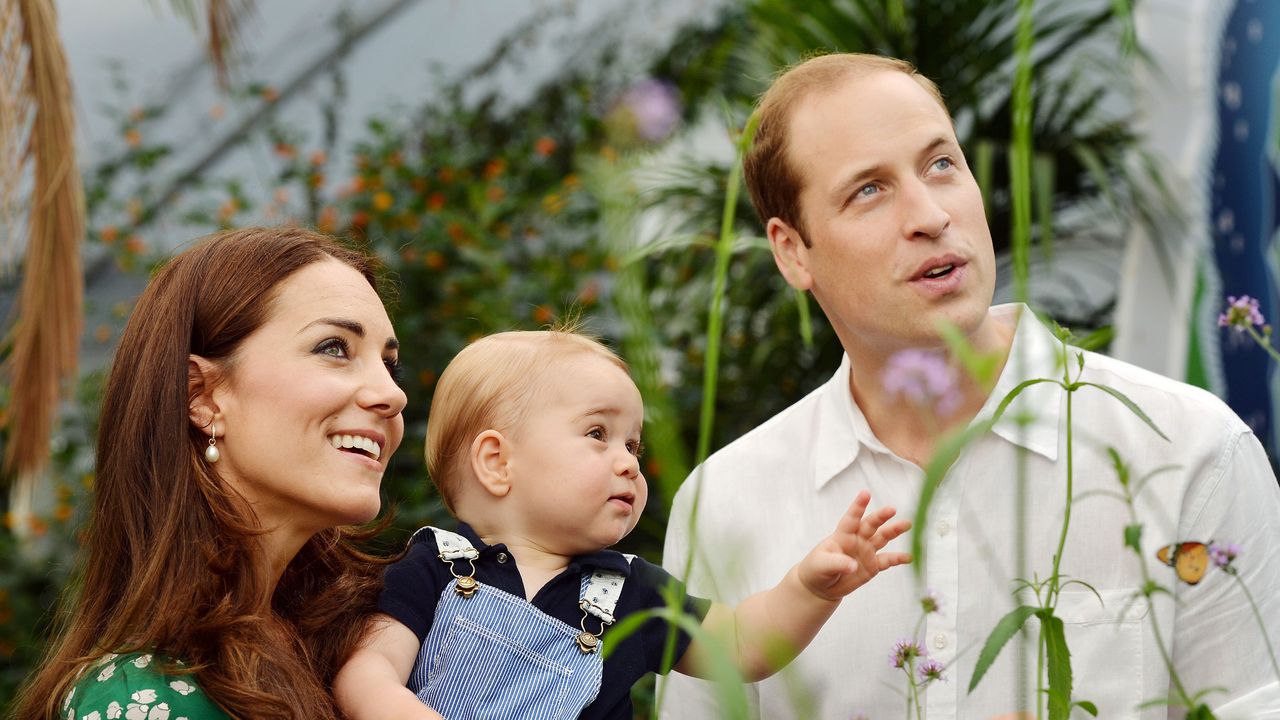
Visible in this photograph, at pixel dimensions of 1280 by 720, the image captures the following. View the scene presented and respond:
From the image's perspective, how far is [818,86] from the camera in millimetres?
2268

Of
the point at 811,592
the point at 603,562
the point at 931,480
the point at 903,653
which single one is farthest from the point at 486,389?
the point at 931,480

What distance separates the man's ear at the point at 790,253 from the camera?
228 cm

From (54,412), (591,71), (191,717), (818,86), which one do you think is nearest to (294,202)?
(591,71)

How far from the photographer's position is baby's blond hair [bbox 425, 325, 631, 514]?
6.48 ft

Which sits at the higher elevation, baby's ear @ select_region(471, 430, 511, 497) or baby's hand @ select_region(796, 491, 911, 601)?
baby's hand @ select_region(796, 491, 911, 601)

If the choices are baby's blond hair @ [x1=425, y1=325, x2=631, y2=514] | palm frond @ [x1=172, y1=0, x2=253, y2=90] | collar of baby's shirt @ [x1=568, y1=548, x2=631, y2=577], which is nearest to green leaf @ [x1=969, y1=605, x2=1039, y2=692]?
collar of baby's shirt @ [x1=568, y1=548, x2=631, y2=577]

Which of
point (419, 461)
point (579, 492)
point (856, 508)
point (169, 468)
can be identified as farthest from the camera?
point (419, 461)

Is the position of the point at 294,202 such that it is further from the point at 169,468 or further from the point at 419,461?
the point at 169,468

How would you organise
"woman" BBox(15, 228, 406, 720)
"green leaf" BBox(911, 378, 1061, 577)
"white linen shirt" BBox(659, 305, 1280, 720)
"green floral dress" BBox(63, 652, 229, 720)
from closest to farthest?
"green leaf" BBox(911, 378, 1061, 577) < "green floral dress" BBox(63, 652, 229, 720) < "woman" BBox(15, 228, 406, 720) < "white linen shirt" BBox(659, 305, 1280, 720)

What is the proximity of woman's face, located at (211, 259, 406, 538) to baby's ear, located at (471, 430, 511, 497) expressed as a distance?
0.47ft

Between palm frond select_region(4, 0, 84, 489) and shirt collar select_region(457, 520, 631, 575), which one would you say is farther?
palm frond select_region(4, 0, 84, 489)

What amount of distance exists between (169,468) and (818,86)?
1.22 meters

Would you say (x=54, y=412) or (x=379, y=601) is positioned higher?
(x=379, y=601)

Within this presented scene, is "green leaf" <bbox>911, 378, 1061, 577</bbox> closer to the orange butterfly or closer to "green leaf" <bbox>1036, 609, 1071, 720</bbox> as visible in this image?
"green leaf" <bbox>1036, 609, 1071, 720</bbox>
